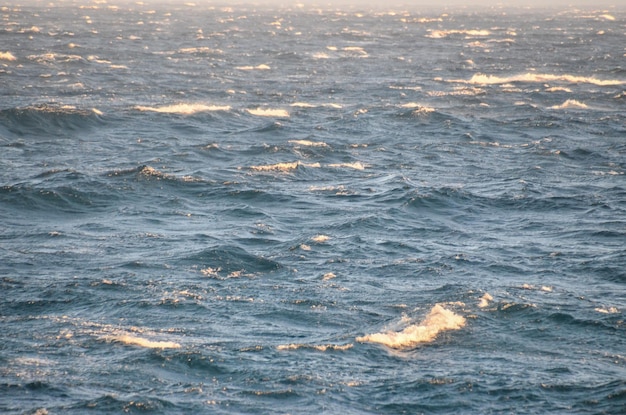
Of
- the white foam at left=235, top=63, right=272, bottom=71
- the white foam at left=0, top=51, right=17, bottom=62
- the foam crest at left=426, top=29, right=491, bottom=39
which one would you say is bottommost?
the foam crest at left=426, top=29, right=491, bottom=39

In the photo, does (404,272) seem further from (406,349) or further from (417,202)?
(417,202)

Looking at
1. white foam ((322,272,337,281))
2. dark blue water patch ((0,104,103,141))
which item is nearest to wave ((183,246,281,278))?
white foam ((322,272,337,281))

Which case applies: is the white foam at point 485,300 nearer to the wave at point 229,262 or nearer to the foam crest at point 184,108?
the wave at point 229,262

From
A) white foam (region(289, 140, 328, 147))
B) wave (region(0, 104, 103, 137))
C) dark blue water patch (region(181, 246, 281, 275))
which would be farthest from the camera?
wave (region(0, 104, 103, 137))

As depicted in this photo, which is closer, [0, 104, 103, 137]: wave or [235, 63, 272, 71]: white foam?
[0, 104, 103, 137]: wave

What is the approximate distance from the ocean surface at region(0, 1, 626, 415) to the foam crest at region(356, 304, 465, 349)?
0.17ft

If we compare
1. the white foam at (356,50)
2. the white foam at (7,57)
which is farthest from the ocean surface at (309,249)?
the white foam at (356,50)

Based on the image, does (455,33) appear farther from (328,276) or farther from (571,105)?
(328,276)

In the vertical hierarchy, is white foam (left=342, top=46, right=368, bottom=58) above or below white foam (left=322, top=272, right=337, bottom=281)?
below

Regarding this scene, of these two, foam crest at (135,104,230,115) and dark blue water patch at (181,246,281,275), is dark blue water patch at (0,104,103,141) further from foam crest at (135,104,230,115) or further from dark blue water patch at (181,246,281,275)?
dark blue water patch at (181,246,281,275)

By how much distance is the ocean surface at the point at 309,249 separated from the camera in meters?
16.2

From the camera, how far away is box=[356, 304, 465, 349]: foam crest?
18.1 meters

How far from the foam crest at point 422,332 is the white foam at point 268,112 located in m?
→ 28.2

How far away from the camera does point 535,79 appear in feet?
205
